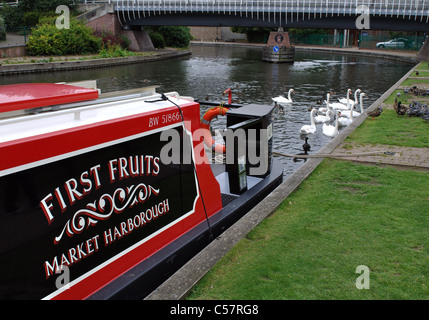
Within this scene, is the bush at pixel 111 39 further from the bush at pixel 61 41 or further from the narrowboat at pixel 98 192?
the narrowboat at pixel 98 192

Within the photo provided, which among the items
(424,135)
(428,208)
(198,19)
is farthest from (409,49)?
(428,208)

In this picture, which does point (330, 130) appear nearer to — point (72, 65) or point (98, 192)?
point (98, 192)

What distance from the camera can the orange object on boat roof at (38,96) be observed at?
3.51m

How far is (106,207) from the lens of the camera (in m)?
3.79

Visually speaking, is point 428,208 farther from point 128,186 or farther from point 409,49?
point 409,49

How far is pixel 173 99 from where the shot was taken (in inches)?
196

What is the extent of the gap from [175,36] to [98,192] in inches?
1979

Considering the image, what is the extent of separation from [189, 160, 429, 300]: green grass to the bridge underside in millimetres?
37276

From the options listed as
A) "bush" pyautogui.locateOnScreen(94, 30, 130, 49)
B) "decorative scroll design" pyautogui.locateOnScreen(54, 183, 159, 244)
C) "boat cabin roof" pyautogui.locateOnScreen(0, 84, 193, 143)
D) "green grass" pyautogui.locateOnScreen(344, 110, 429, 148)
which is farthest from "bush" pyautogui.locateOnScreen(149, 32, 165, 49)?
"decorative scroll design" pyautogui.locateOnScreen(54, 183, 159, 244)

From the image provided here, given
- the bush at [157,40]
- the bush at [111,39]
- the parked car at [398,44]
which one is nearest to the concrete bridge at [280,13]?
the bush at [111,39]

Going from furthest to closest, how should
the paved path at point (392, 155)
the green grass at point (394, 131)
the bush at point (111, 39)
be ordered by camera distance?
the bush at point (111, 39)
the green grass at point (394, 131)
the paved path at point (392, 155)

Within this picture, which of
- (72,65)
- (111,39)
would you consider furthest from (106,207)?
(111,39)

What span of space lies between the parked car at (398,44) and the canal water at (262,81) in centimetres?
2275

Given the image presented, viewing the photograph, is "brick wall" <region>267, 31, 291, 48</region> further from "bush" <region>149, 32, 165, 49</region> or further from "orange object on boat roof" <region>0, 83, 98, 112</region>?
"orange object on boat roof" <region>0, 83, 98, 112</region>
